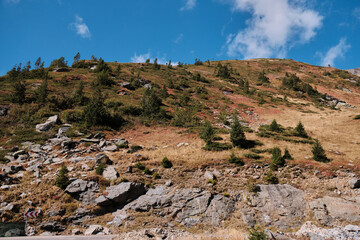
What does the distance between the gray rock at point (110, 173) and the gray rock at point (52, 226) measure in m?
5.03

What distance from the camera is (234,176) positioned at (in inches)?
717

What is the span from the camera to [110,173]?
1761 centimetres

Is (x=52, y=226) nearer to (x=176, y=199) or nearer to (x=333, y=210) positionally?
(x=176, y=199)

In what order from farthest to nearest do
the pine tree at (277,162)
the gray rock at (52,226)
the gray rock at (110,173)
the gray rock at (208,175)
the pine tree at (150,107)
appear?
the pine tree at (150,107) → the pine tree at (277,162) → the gray rock at (208,175) → the gray rock at (110,173) → the gray rock at (52,226)

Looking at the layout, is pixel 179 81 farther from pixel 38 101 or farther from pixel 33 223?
pixel 33 223

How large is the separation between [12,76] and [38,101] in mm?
23424

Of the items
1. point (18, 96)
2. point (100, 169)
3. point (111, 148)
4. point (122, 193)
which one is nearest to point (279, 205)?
point (122, 193)

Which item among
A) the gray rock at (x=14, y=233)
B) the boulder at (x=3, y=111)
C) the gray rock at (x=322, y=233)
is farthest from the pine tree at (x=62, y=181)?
the boulder at (x=3, y=111)

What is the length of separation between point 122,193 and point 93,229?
10.9 feet

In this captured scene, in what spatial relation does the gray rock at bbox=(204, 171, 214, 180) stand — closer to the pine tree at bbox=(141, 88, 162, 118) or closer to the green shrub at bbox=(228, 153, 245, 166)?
the green shrub at bbox=(228, 153, 245, 166)

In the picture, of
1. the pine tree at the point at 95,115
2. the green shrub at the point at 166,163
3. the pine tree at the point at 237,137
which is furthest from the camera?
the pine tree at the point at 95,115

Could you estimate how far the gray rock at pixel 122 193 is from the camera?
15332 millimetres

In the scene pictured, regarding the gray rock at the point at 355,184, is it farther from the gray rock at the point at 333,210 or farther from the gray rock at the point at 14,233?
the gray rock at the point at 14,233

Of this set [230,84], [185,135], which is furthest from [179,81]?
[185,135]
